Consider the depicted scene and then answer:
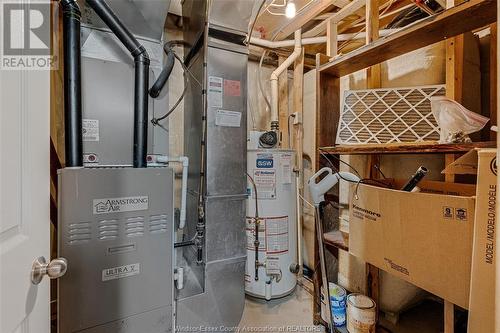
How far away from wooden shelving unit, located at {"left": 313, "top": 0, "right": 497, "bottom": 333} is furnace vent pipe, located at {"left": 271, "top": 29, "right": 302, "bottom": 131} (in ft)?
1.34

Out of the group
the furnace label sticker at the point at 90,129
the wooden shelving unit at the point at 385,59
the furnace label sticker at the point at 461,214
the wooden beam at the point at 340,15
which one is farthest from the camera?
the wooden beam at the point at 340,15

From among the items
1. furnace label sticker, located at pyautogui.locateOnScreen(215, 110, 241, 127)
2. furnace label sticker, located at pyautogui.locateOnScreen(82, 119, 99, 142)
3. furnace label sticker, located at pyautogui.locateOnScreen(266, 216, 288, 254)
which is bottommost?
furnace label sticker, located at pyautogui.locateOnScreen(266, 216, 288, 254)

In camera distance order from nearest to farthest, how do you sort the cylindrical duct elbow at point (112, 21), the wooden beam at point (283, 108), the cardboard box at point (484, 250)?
the cardboard box at point (484, 250), the cylindrical duct elbow at point (112, 21), the wooden beam at point (283, 108)

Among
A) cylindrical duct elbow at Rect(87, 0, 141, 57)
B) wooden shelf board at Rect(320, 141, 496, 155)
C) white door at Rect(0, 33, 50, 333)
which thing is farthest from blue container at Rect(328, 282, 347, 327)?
cylindrical duct elbow at Rect(87, 0, 141, 57)

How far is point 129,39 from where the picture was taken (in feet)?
4.78

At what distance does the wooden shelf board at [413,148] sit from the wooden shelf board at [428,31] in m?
0.51

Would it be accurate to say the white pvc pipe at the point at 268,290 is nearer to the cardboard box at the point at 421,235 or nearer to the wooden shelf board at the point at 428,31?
the cardboard box at the point at 421,235

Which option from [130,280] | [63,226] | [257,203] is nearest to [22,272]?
[63,226]

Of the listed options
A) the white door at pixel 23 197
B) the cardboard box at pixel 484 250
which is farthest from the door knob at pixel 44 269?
the cardboard box at pixel 484 250

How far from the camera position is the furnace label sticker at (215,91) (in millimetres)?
1625

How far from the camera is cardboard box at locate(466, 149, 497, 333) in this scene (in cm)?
81

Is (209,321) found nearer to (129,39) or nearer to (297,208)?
(297,208)

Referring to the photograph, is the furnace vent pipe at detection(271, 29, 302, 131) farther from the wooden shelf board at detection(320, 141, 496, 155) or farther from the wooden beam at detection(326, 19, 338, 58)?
the wooden shelf board at detection(320, 141, 496, 155)

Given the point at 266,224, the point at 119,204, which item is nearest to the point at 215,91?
the point at 119,204
